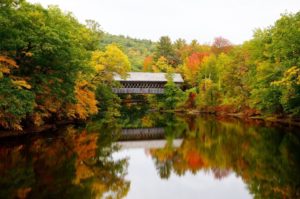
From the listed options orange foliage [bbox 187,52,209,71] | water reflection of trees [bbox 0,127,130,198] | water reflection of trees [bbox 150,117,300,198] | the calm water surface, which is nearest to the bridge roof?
orange foliage [bbox 187,52,209,71]

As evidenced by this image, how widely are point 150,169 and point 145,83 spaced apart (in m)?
46.7

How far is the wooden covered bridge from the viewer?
58062mm

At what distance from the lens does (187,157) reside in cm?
1520

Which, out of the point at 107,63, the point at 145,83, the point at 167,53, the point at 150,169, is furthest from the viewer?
the point at 167,53

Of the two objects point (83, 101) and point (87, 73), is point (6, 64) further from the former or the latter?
point (83, 101)

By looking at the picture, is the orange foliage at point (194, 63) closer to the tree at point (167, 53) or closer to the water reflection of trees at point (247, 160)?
the tree at point (167, 53)

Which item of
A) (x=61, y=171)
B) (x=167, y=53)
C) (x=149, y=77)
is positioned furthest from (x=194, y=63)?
(x=61, y=171)

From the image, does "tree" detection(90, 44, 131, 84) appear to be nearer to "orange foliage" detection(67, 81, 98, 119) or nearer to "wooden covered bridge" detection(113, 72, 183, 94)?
"orange foliage" detection(67, 81, 98, 119)

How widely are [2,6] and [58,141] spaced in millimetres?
7656

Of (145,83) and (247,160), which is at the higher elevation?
(145,83)

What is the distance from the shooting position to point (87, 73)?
29.0m

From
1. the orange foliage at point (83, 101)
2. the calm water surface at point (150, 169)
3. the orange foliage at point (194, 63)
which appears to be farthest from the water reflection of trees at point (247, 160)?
the orange foliage at point (194, 63)

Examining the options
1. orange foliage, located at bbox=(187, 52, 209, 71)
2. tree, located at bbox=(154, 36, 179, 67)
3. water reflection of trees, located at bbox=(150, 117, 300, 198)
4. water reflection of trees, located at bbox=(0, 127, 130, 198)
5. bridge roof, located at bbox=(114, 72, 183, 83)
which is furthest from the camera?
tree, located at bbox=(154, 36, 179, 67)

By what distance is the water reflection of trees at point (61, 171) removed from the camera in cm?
946
